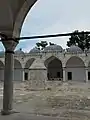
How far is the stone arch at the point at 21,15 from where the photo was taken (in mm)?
5766

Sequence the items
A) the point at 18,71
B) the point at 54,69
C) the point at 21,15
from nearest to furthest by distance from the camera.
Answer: the point at 21,15, the point at 54,69, the point at 18,71

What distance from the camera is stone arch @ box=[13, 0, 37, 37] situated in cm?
577

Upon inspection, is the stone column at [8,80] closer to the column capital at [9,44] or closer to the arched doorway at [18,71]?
the column capital at [9,44]

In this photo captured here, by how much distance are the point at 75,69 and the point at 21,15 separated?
36.0 m

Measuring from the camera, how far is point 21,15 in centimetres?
603

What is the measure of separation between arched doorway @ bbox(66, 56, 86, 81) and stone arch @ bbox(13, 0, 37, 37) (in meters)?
34.6

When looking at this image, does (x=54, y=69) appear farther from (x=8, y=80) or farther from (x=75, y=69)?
(x=8, y=80)

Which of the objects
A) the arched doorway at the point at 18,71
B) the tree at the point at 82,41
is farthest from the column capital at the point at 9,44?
the tree at the point at 82,41

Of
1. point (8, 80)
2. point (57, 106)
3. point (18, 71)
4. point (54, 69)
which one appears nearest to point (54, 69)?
point (54, 69)

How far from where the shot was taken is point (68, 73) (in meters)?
41.5

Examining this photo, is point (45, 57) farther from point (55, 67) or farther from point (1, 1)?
point (1, 1)

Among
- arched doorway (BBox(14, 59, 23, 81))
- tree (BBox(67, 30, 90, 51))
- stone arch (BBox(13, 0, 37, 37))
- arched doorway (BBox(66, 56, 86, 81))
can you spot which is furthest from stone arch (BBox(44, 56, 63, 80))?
stone arch (BBox(13, 0, 37, 37))

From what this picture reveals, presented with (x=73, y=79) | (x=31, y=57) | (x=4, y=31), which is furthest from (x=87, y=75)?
(x=4, y=31)

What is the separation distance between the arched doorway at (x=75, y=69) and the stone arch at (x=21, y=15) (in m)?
34.6
